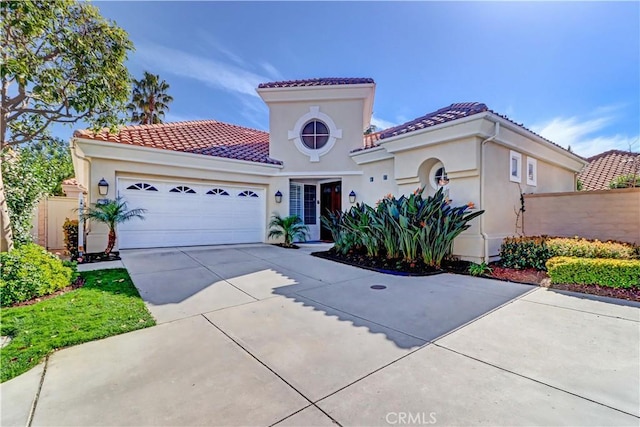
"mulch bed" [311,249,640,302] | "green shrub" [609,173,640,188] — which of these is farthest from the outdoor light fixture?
"green shrub" [609,173,640,188]

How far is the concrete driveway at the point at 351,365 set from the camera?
218 centimetres

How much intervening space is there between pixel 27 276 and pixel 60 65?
13.6ft

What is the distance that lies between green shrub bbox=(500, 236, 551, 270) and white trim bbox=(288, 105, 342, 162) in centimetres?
766

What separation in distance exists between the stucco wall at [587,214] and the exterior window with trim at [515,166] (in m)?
0.80

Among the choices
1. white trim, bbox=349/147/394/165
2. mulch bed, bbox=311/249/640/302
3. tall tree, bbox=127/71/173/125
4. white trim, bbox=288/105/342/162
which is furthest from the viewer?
tall tree, bbox=127/71/173/125

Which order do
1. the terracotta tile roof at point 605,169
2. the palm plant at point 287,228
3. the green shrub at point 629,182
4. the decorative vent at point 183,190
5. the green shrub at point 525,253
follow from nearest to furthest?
the green shrub at point 525,253 < the decorative vent at point 183,190 < the green shrub at point 629,182 < the palm plant at point 287,228 < the terracotta tile roof at point 605,169

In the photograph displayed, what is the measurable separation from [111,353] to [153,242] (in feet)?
25.8

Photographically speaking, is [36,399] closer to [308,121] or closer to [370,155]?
[370,155]

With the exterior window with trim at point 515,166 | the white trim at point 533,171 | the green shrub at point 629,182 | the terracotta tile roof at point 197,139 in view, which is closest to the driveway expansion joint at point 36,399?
the terracotta tile roof at point 197,139

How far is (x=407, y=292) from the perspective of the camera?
5.43 metres

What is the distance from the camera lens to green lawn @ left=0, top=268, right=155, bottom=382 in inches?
119

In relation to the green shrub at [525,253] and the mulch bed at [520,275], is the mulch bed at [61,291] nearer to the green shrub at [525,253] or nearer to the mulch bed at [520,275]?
the mulch bed at [520,275]

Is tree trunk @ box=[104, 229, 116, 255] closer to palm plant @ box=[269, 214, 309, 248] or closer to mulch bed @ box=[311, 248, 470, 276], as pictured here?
palm plant @ box=[269, 214, 309, 248]

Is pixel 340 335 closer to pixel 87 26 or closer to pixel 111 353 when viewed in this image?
pixel 111 353
